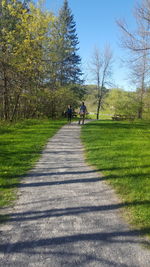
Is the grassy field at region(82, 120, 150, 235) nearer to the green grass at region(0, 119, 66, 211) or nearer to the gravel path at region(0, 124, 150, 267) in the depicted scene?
the gravel path at region(0, 124, 150, 267)

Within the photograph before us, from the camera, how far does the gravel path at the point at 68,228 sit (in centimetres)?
235

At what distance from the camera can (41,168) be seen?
5.65 metres

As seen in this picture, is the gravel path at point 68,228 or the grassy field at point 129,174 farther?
the grassy field at point 129,174

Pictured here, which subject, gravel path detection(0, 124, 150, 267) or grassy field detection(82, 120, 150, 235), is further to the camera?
grassy field detection(82, 120, 150, 235)

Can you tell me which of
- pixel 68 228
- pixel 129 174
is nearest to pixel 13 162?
pixel 129 174

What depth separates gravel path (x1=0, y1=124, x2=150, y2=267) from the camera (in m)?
2.35

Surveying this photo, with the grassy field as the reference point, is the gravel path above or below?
below

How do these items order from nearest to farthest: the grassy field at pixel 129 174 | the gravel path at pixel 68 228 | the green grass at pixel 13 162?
the gravel path at pixel 68 228
the grassy field at pixel 129 174
the green grass at pixel 13 162

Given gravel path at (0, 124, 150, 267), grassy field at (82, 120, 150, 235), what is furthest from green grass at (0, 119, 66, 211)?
grassy field at (82, 120, 150, 235)

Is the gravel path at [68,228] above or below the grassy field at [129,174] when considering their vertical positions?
below

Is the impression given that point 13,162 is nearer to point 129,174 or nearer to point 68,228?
point 129,174

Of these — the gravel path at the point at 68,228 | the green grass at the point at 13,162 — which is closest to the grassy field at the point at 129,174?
the gravel path at the point at 68,228

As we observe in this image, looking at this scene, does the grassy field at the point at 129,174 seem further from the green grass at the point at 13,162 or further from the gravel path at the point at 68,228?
the green grass at the point at 13,162

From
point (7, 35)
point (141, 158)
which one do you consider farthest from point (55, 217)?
point (7, 35)
